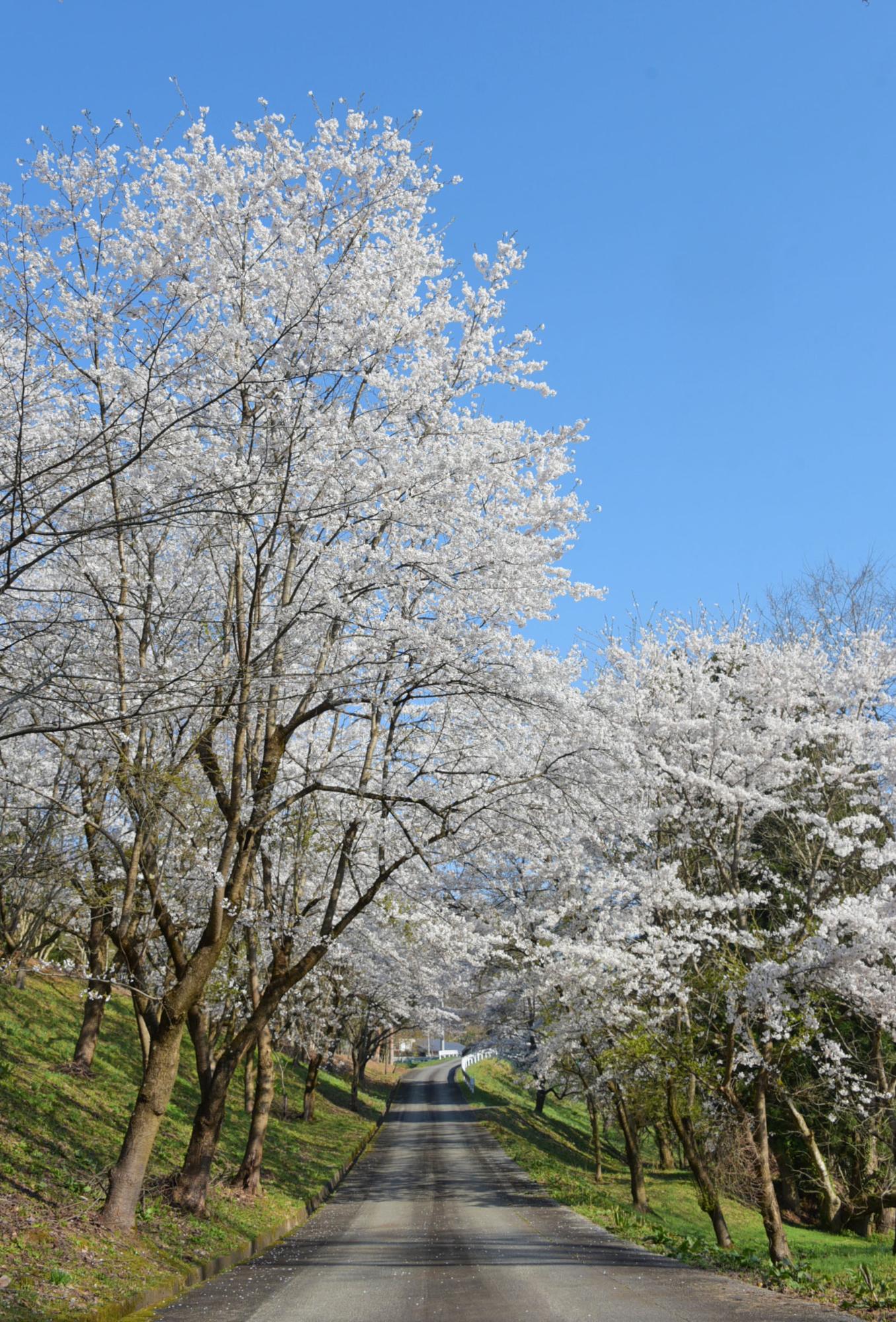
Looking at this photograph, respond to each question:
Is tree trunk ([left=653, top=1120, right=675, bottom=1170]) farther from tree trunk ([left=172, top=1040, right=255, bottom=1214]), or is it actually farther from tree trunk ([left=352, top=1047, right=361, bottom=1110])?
tree trunk ([left=172, top=1040, right=255, bottom=1214])

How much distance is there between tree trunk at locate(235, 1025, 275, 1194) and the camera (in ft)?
51.5

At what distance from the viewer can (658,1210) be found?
22.8 meters

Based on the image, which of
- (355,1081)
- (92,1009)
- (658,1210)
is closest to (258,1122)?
(92,1009)

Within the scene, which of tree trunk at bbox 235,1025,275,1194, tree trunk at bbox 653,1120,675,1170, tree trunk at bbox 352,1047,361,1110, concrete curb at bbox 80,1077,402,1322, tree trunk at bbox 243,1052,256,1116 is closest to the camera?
concrete curb at bbox 80,1077,402,1322

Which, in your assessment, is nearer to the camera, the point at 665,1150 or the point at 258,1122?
the point at 258,1122

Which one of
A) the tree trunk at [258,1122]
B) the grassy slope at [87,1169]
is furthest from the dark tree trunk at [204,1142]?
the tree trunk at [258,1122]

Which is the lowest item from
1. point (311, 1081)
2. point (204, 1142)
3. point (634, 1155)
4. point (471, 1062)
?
point (471, 1062)

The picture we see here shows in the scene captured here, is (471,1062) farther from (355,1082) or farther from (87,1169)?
(87,1169)

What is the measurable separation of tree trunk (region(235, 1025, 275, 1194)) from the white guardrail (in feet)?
97.4

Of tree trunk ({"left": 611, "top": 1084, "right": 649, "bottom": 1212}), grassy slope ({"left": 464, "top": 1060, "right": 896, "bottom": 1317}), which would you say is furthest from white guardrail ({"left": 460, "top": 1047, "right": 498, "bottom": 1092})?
tree trunk ({"left": 611, "top": 1084, "right": 649, "bottom": 1212})

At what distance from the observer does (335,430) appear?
979cm

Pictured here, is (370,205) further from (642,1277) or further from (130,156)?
(642,1277)

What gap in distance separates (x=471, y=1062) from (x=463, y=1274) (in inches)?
2722

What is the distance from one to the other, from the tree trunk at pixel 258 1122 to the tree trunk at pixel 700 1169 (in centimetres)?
678
